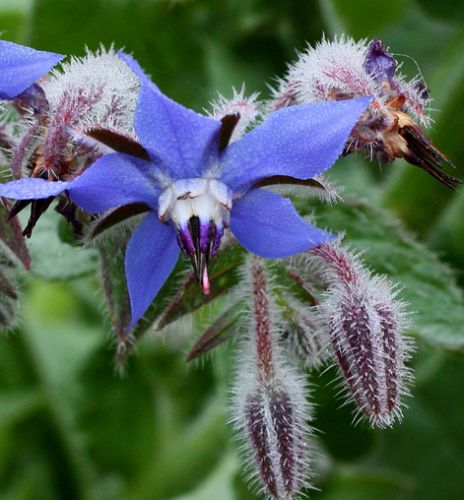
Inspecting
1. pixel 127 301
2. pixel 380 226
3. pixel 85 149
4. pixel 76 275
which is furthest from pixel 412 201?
pixel 85 149

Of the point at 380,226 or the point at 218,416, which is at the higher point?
the point at 380,226

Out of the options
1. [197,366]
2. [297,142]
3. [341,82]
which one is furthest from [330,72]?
[197,366]

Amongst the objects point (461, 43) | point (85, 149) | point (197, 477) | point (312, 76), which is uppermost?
point (461, 43)

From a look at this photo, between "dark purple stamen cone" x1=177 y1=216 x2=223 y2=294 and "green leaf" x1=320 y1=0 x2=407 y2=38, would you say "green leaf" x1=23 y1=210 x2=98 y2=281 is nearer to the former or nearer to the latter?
"dark purple stamen cone" x1=177 y1=216 x2=223 y2=294

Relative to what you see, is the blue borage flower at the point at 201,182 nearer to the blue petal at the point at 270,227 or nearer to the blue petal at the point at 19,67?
the blue petal at the point at 270,227

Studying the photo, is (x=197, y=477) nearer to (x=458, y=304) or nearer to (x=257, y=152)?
(x=458, y=304)

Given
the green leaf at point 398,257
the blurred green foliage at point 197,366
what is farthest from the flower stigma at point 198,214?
the blurred green foliage at point 197,366

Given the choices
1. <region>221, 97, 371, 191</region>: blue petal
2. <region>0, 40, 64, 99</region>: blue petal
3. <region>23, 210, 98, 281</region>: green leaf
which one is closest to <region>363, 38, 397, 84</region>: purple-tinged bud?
<region>221, 97, 371, 191</region>: blue petal

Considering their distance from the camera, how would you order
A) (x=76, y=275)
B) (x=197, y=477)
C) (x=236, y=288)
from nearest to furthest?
(x=236, y=288), (x=76, y=275), (x=197, y=477)
